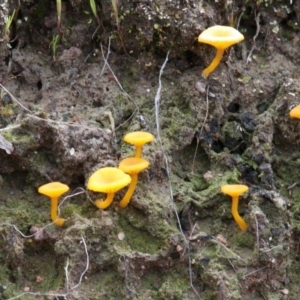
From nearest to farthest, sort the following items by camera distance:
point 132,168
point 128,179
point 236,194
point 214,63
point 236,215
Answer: point 128,179 → point 132,168 → point 236,194 → point 236,215 → point 214,63

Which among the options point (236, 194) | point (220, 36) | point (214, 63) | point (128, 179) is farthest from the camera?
point (214, 63)

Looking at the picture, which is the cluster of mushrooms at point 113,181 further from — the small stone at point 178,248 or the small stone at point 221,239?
the small stone at point 221,239

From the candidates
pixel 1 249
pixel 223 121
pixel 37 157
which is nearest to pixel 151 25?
pixel 223 121

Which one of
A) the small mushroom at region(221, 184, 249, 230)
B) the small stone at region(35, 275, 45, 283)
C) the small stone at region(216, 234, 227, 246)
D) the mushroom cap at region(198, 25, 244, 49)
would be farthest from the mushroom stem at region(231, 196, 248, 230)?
the small stone at region(35, 275, 45, 283)

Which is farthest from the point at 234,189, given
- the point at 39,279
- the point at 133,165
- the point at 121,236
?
the point at 39,279

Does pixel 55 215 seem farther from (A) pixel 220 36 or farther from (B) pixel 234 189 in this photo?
(A) pixel 220 36

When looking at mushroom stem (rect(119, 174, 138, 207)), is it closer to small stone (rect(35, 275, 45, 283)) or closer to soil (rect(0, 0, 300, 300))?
soil (rect(0, 0, 300, 300))

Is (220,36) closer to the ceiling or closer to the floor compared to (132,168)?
closer to the ceiling
